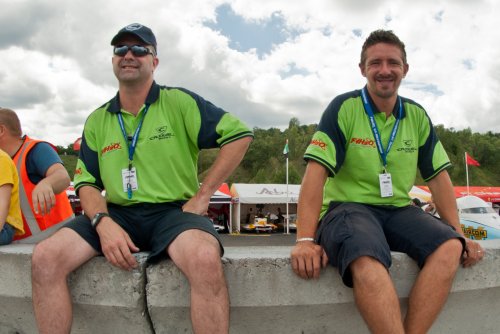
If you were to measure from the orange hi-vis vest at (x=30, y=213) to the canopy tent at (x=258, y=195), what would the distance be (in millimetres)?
20931

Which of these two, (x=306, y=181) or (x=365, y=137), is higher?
(x=365, y=137)

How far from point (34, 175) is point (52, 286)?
146 cm

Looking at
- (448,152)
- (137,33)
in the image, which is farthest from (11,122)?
(448,152)

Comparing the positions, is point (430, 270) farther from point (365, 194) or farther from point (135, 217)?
point (135, 217)

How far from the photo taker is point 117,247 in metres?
2.09

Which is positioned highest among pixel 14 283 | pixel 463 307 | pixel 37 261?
pixel 37 261

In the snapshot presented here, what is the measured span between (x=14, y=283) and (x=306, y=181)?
1.58 meters

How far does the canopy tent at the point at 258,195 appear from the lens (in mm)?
24464

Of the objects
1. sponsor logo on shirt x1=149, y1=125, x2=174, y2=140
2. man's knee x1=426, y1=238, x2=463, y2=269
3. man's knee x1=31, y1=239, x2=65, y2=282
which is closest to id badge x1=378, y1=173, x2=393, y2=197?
man's knee x1=426, y1=238, x2=463, y2=269

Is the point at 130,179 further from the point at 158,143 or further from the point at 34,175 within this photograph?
the point at 34,175

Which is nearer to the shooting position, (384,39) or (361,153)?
(361,153)

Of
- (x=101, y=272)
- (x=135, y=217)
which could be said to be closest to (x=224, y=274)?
(x=101, y=272)

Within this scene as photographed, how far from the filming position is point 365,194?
8.59 feet

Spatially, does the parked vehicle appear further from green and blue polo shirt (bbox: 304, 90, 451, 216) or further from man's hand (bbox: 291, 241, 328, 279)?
man's hand (bbox: 291, 241, 328, 279)
